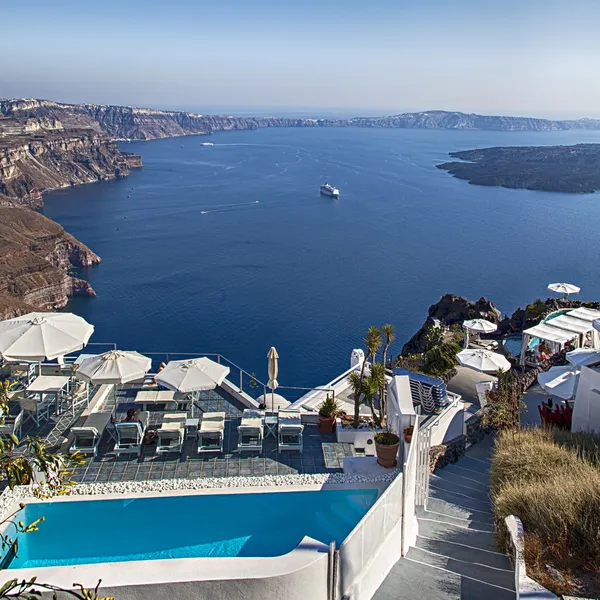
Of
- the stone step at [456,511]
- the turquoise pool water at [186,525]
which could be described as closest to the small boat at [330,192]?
the stone step at [456,511]

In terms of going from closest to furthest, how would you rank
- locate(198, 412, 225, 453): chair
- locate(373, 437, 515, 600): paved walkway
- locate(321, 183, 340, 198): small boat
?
locate(373, 437, 515, 600): paved walkway → locate(198, 412, 225, 453): chair → locate(321, 183, 340, 198): small boat

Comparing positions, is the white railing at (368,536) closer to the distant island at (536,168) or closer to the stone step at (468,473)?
the stone step at (468,473)

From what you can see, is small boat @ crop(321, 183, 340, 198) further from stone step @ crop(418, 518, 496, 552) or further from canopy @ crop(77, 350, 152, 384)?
stone step @ crop(418, 518, 496, 552)

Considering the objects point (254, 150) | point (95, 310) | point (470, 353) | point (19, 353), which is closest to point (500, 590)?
point (19, 353)

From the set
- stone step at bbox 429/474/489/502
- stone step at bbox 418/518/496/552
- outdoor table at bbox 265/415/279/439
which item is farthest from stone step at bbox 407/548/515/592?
outdoor table at bbox 265/415/279/439

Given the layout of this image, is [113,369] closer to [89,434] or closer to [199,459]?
[89,434]

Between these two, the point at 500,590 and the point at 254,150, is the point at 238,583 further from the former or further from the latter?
the point at 254,150
